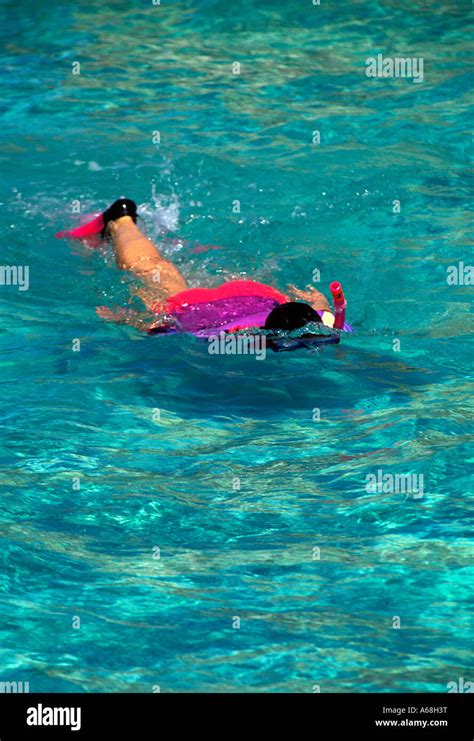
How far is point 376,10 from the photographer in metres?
11.8

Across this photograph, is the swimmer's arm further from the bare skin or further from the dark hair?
the dark hair

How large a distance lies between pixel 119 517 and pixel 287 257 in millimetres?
3660

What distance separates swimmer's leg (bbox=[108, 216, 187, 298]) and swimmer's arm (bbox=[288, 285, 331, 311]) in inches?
29.2

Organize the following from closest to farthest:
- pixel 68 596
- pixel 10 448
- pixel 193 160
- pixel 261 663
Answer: pixel 261 663
pixel 68 596
pixel 10 448
pixel 193 160

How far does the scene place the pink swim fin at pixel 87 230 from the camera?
24.4 feet

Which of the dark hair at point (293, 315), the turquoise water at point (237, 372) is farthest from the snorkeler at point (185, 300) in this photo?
the turquoise water at point (237, 372)

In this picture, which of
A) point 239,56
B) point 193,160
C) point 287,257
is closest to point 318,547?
point 287,257

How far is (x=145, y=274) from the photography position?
699 centimetres

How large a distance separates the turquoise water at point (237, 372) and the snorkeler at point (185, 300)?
0.62 ft

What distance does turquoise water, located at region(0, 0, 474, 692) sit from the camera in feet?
11.7

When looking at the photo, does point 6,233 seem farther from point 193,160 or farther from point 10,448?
point 10,448

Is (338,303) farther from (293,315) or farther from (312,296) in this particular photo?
(312,296)

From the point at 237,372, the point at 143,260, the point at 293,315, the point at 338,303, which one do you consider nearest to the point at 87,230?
the point at 143,260

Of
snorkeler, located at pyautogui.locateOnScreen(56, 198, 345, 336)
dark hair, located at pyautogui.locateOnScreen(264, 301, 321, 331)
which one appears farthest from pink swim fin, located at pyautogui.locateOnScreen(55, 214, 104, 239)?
dark hair, located at pyautogui.locateOnScreen(264, 301, 321, 331)
